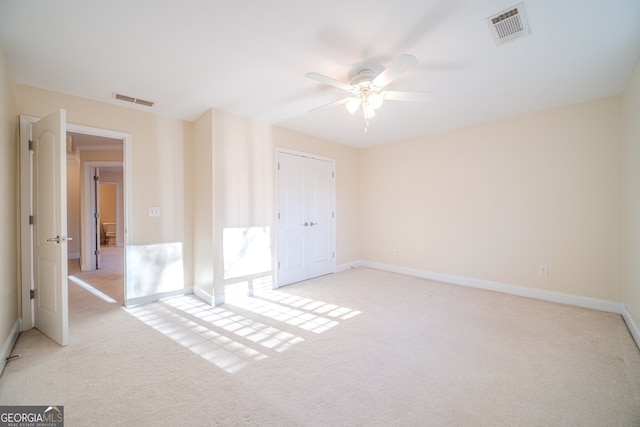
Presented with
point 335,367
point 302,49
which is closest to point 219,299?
point 335,367

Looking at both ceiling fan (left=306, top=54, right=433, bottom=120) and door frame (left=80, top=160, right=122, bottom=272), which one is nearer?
ceiling fan (left=306, top=54, right=433, bottom=120)

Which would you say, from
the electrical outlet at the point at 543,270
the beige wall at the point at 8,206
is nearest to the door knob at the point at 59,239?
the beige wall at the point at 8,206

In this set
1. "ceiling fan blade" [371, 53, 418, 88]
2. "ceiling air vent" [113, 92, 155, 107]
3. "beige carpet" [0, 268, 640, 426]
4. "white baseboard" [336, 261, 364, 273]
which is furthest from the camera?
"white baseboard" [336, 261, 364, 273]

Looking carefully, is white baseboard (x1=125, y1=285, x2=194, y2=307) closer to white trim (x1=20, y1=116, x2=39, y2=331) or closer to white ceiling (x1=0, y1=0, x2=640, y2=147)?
white trim (x1=20, y1=116, x2=39, y2=331)

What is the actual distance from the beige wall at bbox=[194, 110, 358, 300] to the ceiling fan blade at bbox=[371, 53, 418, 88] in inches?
84.2

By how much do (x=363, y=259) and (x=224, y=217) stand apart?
3.23 m

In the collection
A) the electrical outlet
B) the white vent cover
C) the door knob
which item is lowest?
the electrical outlet

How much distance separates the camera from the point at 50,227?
2.50 metres

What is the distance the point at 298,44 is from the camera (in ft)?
7.10

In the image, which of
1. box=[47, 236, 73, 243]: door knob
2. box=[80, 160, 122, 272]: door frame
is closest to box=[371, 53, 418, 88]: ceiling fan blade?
box=[47, 236, 73, 243]: door knob

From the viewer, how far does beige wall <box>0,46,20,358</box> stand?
2.21 metres

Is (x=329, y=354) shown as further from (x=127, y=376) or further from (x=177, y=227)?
(x=177, y=227)

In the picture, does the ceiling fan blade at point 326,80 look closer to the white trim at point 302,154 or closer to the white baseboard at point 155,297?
the white trim at point 302,154

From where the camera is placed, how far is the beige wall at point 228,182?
3.56m
